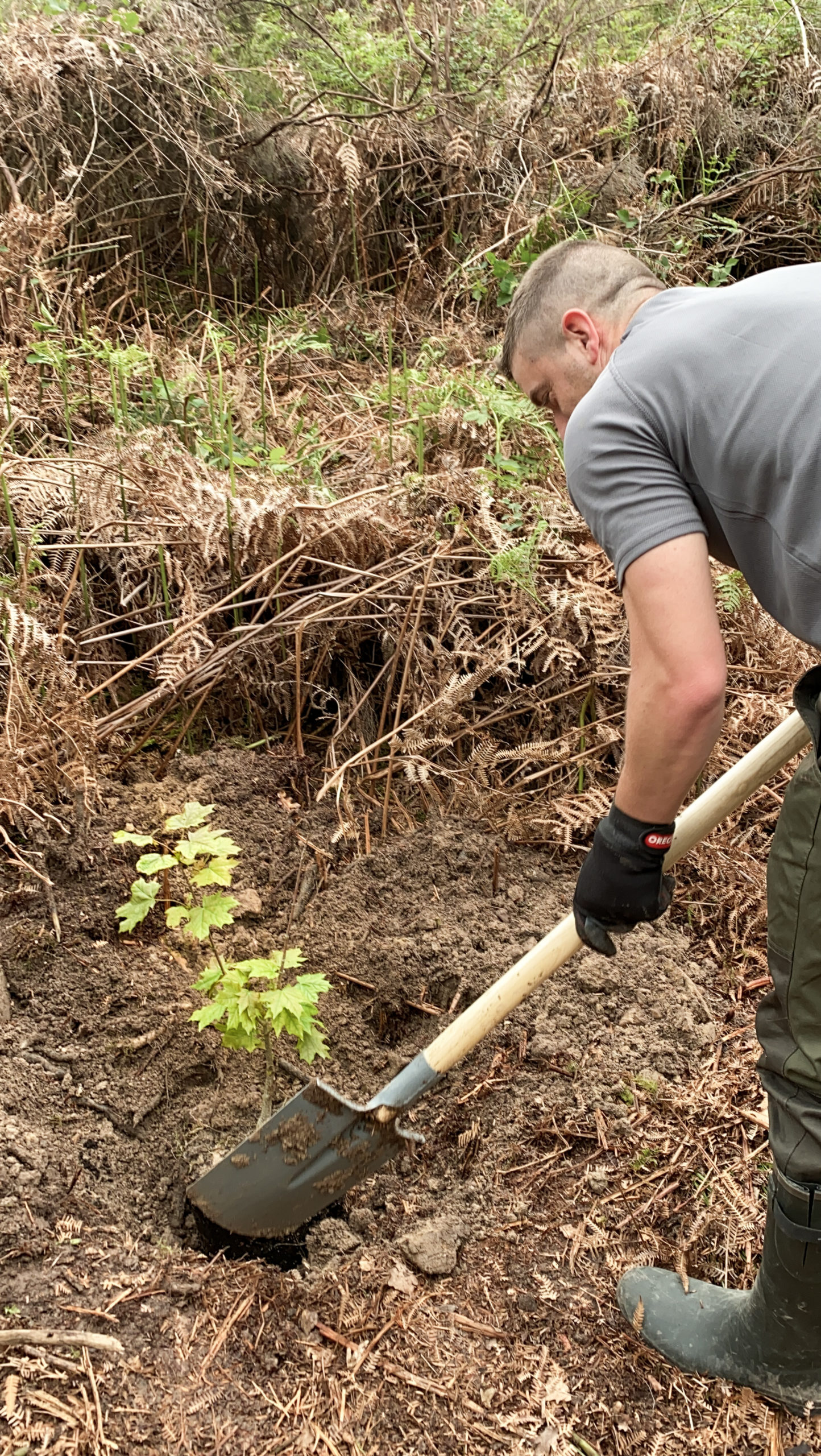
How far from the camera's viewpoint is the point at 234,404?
4.23 m

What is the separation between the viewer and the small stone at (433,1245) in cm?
229

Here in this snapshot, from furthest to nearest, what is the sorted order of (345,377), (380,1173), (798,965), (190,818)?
1. (345,377)
2. (380,1173)
3. (190,818)
4. (798,965)

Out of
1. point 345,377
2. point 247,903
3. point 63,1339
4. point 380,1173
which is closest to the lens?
point 63,1339

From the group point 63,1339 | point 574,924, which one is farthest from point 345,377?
→ point 63,1339

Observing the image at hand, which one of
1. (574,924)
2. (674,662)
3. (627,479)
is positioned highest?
(627,479)

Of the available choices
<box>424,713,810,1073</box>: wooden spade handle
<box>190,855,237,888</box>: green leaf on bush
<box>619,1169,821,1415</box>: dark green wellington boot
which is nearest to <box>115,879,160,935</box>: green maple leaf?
<box>190,855,237,888</box>: green leaf on bush

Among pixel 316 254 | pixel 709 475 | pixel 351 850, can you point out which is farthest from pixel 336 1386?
pixel 316 254

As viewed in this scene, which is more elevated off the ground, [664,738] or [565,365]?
[565,365]

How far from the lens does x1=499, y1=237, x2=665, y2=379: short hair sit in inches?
83.2

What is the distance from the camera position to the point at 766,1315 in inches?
82.1

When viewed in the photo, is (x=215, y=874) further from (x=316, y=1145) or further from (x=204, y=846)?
(x=316, y=1145)

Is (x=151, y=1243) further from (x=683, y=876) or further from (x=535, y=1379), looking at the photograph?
(x=683, y=876)

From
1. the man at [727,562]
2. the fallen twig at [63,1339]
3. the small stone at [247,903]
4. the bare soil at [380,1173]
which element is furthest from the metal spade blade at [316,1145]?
the small stone at [247,903]

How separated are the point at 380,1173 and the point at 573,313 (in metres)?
2.19
